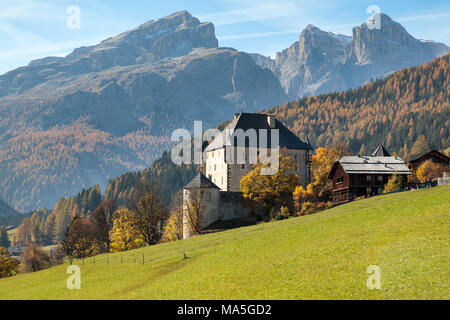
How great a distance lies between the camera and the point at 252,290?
114ft

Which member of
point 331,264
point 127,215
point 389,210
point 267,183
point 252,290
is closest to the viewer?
point 252,290

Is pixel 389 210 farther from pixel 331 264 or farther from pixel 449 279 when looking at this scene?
pixel 449 279

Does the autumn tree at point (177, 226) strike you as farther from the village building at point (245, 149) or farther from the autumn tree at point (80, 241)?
the autumn tree at point (80, 241)

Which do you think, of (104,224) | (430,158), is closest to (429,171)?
(430,158)

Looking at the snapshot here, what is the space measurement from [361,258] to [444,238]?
232 inches

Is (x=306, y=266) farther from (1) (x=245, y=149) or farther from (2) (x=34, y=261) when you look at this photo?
(2) (x=34, y=261)

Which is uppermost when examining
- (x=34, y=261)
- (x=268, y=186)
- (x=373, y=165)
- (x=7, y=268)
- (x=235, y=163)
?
(x=235, y=163)

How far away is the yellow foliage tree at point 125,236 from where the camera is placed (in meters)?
110

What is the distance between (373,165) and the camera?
302 feet

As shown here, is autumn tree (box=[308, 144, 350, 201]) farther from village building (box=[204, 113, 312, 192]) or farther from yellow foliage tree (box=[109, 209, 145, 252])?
yellow foliage tree (box=[109, 209, 145, 252])

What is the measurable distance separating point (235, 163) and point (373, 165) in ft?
80.4

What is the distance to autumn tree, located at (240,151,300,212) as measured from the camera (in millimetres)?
92875

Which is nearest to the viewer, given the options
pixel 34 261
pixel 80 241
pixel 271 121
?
pixel 271 121
